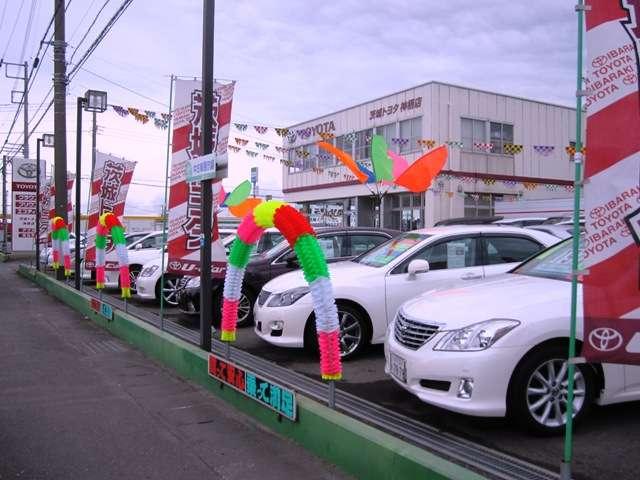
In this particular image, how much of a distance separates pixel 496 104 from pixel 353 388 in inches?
995

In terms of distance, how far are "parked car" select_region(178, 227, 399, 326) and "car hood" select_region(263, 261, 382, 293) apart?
5.48 feet

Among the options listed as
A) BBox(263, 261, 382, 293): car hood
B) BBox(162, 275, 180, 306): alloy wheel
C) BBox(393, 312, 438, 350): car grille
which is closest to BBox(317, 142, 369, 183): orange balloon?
BBox(162, 275, 180, 306): alloy wheel

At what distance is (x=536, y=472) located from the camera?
3658 mm

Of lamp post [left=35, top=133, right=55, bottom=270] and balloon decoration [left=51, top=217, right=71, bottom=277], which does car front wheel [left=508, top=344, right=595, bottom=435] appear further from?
lamp post [left=35, top=133, right=55, bottom=270]

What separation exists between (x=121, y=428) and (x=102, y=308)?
5.49 m

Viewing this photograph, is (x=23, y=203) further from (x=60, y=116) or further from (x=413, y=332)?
(x=413, y=332)

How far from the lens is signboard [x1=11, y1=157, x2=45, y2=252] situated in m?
25.3

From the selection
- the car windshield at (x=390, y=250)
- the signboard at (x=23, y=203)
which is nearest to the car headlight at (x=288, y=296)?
the car windshield at (x=390, y=250)

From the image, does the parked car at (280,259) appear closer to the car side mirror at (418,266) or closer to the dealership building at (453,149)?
the car side mirror at (418,266)

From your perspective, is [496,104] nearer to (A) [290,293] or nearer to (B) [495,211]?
(B) [495,211]

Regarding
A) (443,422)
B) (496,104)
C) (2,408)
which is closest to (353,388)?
(443,422)

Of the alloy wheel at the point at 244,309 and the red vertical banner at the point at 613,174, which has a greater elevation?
the red vertical banner at the point at 613,174

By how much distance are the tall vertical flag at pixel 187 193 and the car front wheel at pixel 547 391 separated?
4036mm

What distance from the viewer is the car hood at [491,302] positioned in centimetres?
434
